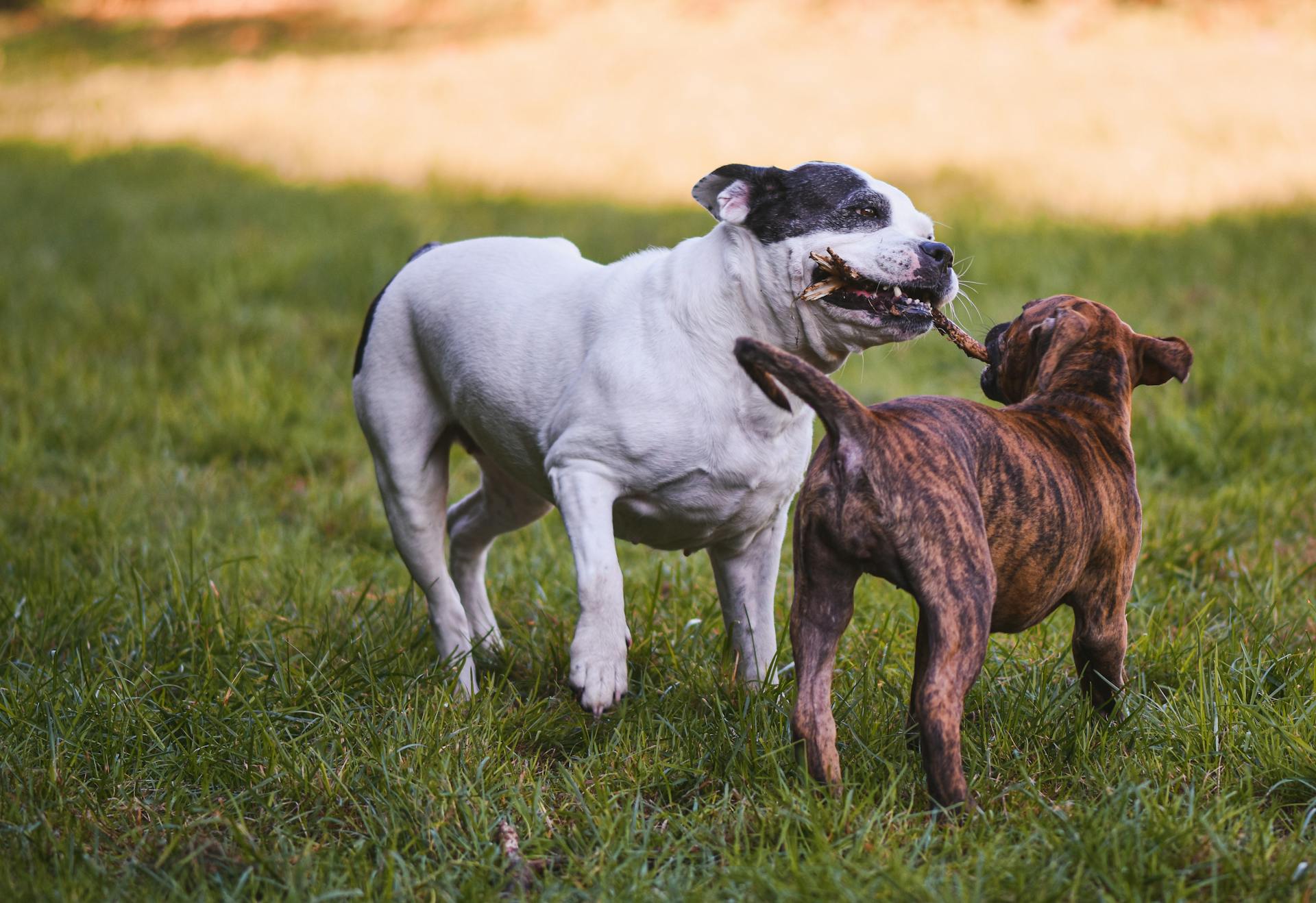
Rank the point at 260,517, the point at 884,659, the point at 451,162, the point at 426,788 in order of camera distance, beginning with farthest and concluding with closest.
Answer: the point at 451,162
the point at 260,517
the point at 884,659
the point at 426,788

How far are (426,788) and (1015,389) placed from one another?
62.7 inches

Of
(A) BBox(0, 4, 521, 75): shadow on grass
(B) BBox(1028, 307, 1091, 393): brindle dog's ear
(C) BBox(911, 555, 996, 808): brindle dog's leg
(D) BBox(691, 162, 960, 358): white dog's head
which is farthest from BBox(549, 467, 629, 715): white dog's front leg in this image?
(A) BBox(0, 4, 521, 75): shadow on grass

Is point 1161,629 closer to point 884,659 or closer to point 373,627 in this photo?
point 884,659

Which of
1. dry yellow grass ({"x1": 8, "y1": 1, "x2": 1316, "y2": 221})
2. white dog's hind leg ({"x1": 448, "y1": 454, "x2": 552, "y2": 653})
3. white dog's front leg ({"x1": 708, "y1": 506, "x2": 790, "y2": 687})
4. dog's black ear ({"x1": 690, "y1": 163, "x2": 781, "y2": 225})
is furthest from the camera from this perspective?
dry yellow grass ({"x1": 8, "y1": 1, "x2": 1316, "y2": 221})

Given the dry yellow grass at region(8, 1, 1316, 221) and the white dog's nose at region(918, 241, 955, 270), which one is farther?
the dry yellow grass at region(8, 1, 1316, 221)

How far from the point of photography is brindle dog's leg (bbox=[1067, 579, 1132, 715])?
2.67m

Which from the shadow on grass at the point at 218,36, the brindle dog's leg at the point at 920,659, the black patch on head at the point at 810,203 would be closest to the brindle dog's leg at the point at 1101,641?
the brindle dog's leg at the point at 920,659

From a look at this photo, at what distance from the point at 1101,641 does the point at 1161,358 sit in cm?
64

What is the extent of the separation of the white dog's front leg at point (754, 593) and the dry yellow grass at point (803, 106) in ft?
21.6

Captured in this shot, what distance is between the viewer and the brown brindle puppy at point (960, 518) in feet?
7.46

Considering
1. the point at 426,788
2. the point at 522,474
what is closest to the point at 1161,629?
the point at 522,474

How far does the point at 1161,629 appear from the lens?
3402 mm

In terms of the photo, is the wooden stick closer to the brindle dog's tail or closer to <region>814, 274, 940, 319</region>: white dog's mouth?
<region>814, 274, 940, 319</region>: white dog's mouth

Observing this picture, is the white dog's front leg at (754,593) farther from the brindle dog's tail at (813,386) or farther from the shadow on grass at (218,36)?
the shadow on grass at (218,36)
